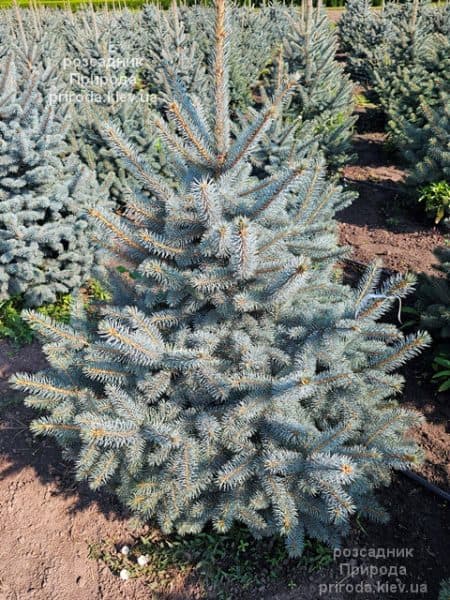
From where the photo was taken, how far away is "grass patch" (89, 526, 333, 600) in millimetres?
3402


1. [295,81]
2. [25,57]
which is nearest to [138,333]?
[295,81]

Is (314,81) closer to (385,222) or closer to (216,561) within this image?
(385,222)

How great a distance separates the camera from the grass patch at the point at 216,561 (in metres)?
3.40

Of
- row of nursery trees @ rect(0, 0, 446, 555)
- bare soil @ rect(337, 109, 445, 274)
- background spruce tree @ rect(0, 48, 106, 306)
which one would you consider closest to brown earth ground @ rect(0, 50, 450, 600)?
row of nursery trees @ rect(0, 0, 446, 555)

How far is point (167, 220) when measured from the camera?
2736mm

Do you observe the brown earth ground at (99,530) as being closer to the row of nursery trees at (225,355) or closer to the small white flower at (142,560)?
the small white flower at (142,560)

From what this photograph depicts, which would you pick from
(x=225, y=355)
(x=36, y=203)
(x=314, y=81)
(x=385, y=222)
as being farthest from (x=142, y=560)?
(x=314, y=81)

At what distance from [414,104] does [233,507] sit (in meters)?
8.18

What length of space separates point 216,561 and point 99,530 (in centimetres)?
102

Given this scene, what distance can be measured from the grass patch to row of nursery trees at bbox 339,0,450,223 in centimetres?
519

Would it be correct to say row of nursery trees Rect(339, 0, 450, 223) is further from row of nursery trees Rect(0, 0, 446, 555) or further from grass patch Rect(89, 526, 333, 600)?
grass patch Rect(89, 526, 333, 600)

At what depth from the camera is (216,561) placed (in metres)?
3.51

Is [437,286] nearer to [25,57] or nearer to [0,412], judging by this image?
[0,412]

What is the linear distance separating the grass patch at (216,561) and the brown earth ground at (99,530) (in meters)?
0.04
